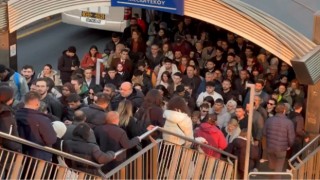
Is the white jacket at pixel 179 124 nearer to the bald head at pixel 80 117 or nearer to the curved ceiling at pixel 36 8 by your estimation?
the bald head at pixel 80 117

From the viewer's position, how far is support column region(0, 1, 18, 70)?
13516mm

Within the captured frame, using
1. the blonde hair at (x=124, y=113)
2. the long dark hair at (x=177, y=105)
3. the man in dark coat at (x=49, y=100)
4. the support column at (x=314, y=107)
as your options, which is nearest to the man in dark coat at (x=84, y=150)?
the blonde hair at (x=124, y=113)

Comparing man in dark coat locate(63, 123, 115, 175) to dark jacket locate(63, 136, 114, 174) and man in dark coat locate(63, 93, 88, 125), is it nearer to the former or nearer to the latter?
dark jacket locate(63, 136, 114, 174)

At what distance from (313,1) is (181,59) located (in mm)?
3003

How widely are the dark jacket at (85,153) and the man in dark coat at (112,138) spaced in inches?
11.7

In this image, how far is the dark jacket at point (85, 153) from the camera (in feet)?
27.9

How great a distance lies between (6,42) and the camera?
13969mm

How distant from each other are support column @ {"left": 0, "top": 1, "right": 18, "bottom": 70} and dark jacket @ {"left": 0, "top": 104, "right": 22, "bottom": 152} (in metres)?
5.22

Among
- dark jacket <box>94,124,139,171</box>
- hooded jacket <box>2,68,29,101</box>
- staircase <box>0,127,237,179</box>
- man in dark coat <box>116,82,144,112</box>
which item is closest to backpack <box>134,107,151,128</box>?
staircase <box>0,127,237,179</box>

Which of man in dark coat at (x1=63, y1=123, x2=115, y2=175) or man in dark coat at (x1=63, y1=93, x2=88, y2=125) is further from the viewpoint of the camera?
man in dark coat at (x1=63, y1=93, x2=88, y2=125)

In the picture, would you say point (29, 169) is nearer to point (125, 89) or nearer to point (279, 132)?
point (125, 89)

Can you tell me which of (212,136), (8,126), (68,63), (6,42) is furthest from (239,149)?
(6,42)

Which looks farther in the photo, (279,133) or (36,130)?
(279,133)

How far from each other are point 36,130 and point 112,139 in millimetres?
958
